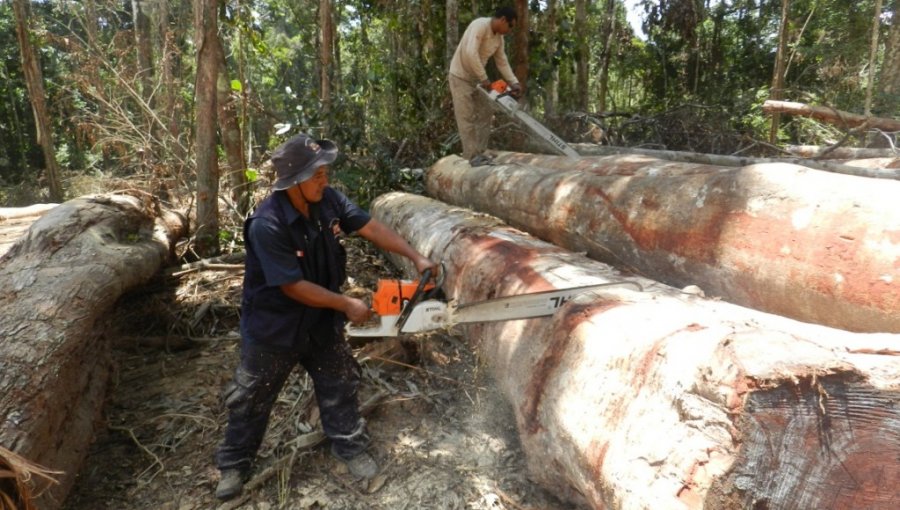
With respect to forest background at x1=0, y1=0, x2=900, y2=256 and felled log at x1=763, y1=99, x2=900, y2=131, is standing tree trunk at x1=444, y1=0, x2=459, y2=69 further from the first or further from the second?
felled log at x1=763, y1=99, x2=900, y2=131

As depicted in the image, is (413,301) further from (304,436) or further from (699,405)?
(699,405)

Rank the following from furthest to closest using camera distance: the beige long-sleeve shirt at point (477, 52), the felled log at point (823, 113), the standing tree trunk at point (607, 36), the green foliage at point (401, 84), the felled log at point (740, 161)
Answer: the standing tree trunk at point (607, 36) < the felled log at point (823, 113) < the green foliage at point (401, 84) < the beige long-sleeve shirt at point (477, 52) < the felled log at point (740, 161)

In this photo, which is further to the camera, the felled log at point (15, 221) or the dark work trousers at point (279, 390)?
the felled log at point (15, 221)

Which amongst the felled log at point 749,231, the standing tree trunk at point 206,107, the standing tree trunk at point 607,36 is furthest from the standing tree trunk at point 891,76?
the standing tree trunk at point 206,107

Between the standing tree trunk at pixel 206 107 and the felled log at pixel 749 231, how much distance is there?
122 inches

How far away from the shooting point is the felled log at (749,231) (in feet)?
6.91

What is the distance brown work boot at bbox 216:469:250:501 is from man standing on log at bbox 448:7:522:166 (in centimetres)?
403

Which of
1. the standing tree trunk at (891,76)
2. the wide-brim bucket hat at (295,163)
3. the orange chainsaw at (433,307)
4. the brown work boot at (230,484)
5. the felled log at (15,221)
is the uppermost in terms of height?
the standing tree trunk at (891,76)

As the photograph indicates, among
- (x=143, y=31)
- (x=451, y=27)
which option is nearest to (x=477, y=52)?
(x=451, y=27)

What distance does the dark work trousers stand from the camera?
2.58 metres

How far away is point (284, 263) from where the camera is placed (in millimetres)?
2322

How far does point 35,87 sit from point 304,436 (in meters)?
13.1

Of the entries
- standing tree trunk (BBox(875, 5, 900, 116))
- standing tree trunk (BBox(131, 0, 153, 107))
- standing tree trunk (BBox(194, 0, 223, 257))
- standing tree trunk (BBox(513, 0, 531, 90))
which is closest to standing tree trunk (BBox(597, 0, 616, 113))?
standing tree trunk (BBox(875, 5, 900, 116))

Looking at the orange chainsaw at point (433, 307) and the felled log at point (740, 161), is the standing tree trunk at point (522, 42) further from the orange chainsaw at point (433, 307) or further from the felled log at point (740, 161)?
the orange chainsaw at point (433, 307)
